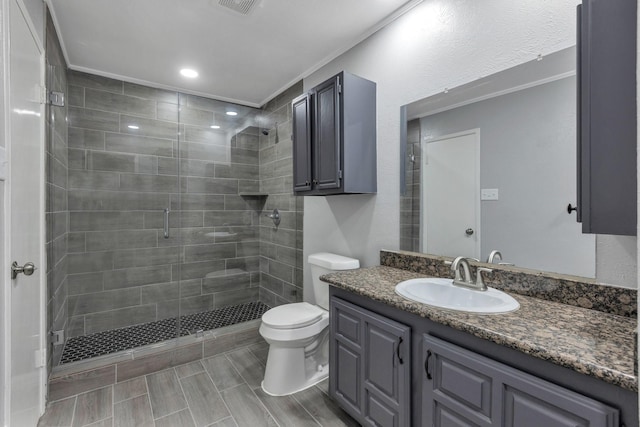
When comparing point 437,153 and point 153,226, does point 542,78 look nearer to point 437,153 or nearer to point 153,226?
point 437,153

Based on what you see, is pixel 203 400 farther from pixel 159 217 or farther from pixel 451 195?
pixel 451 195

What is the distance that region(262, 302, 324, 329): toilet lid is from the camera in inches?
79.5

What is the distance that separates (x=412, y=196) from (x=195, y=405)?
1.92 meters

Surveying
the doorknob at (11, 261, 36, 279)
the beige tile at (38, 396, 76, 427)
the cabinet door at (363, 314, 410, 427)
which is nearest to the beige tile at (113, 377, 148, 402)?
the beige tile at (38, 396, 76, 427)

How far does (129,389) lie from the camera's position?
2.13m

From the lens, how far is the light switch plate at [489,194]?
1553mm

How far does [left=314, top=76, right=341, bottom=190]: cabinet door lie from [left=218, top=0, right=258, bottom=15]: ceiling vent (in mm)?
621

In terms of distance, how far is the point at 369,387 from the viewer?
1.53m

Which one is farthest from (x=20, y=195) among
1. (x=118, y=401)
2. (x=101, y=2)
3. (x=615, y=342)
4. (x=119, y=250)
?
(x=615, y=342)

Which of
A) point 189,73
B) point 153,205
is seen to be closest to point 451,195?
point 189,73

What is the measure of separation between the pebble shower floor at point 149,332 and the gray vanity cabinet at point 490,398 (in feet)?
7.33

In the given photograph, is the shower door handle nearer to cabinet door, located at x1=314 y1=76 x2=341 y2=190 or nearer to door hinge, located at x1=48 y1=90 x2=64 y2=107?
door hinge, located at x1=48 y1=90 x2=64 y2=107

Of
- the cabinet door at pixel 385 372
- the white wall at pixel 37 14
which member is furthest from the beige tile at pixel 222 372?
the white wall at pixel 37 14

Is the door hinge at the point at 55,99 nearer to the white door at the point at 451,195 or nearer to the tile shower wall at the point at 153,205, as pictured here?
the tile shower wall at the point at 153,205
